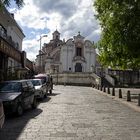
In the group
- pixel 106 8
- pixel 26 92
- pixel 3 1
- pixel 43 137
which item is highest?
pixel 106 8

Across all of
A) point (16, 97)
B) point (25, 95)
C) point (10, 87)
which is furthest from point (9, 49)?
point (16, 97)

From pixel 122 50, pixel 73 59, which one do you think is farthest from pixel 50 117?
pixel 73 59

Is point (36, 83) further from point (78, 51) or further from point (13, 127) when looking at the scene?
point (78, 51)

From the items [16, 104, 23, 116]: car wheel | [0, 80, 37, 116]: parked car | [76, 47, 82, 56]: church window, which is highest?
[76, 47, 82, 56]: church window

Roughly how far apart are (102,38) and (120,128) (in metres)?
22.3

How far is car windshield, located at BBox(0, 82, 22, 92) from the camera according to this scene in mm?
19172

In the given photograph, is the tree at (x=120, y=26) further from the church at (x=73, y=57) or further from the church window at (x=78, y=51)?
the church window at (x=78, y=51)

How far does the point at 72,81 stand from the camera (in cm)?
8319

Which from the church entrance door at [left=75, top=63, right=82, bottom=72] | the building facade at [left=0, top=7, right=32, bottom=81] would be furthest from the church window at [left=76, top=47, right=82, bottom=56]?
the building facade at [left=0, top=7, right=32, bottom=81]

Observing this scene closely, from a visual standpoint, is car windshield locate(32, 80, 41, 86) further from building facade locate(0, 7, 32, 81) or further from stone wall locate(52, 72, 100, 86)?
stone wall locate(52, 72, 100, 86)

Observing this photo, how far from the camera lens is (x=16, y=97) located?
57.6 feet

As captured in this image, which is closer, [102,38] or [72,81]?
[102,38]

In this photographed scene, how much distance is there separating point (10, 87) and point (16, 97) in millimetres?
2108

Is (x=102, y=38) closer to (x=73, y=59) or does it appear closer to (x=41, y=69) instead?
(x=73, y=59)
